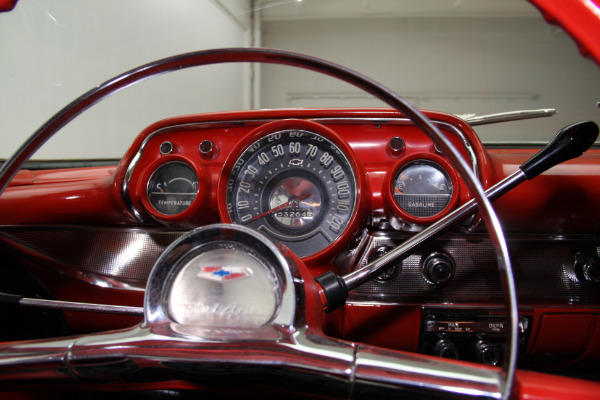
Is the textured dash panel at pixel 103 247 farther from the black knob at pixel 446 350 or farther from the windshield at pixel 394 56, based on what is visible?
the windshield at pixel 394 56

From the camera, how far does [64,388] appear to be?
0.62 m

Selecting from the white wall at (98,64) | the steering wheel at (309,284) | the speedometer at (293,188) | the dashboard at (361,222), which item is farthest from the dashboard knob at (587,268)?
the white wall at (98,64)

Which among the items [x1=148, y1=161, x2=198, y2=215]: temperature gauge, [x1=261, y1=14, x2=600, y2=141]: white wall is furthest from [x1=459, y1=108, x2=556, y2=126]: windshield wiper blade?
[x1=261, y1=14, x2=600, y2=141]: white wall

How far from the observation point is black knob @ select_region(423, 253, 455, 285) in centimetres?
121

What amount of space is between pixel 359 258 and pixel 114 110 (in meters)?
2.43

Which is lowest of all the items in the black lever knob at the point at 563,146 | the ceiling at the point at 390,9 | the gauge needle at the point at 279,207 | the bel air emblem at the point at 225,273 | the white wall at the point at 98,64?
the bel air emblem at the point at 225,273

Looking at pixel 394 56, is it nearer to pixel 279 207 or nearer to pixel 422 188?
pixel 422 188

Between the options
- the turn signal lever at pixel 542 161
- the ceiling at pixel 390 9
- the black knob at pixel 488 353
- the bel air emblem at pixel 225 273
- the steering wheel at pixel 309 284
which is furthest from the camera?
the ceiling at pixel 390 9

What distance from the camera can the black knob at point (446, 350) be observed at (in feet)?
3.85

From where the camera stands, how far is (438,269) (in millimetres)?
1203

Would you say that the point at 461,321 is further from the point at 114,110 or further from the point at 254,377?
the point at 114,110

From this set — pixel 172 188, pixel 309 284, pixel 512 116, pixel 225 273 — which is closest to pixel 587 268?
pixel 512 116

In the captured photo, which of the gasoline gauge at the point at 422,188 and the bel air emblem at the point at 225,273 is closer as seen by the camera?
the bel air emblem at the point at 225,273

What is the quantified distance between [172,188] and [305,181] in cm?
47
